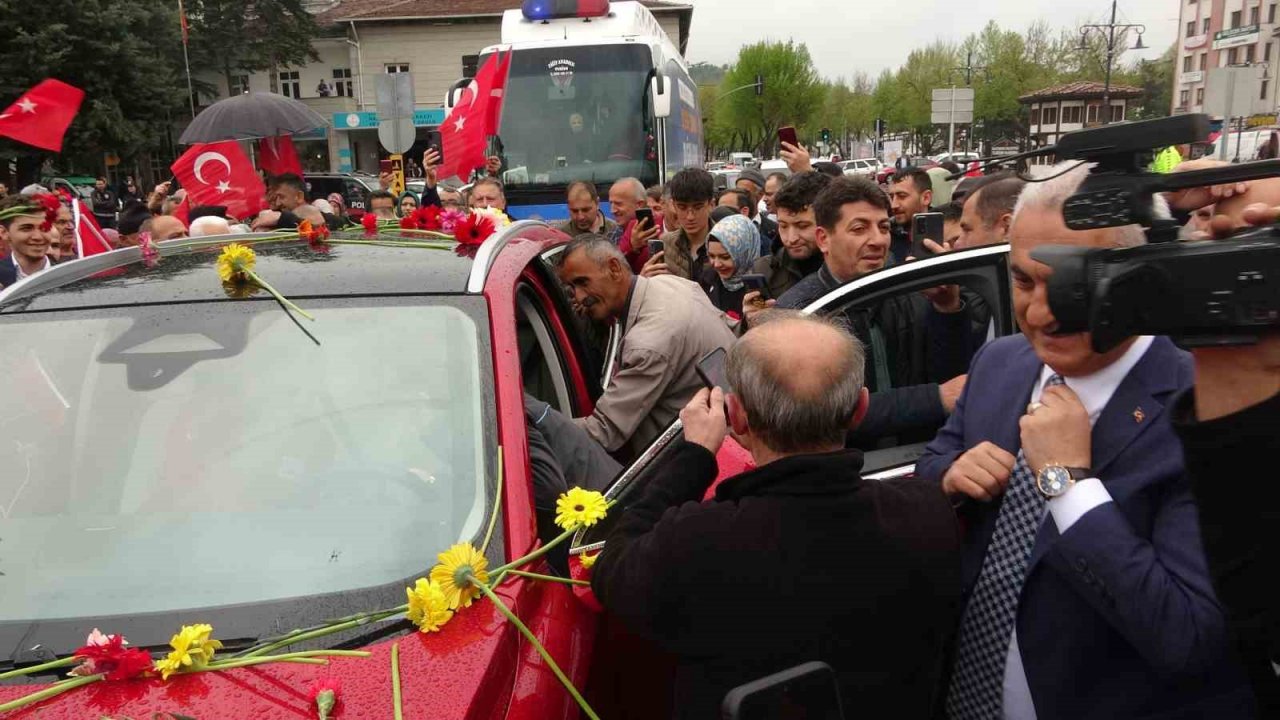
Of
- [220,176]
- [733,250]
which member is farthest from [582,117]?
[733,250]

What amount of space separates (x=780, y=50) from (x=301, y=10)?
46.8 metres

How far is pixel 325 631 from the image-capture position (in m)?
1.75

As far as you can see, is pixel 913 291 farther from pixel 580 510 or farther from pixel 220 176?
pixel 220 176

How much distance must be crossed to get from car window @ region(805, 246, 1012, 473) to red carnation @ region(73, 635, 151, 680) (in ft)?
6.22

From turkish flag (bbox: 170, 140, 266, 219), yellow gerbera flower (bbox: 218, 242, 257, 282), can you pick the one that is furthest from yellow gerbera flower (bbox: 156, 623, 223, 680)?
turkish flag (bbox: 170, 140, 266, 219)

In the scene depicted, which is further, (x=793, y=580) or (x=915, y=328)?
(x=915, y=328)

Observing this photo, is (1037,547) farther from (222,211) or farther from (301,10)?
(301,10)

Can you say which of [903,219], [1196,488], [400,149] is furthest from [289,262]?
[400,149]

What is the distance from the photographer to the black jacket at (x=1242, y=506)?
107cm

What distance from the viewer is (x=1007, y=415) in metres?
1.99

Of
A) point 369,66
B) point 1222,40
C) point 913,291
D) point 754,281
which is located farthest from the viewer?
point 1222,40

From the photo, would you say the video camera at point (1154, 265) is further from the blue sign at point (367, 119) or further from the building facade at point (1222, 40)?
the building facade at point (1222, 40)

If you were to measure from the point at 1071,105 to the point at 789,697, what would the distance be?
62.1 meters

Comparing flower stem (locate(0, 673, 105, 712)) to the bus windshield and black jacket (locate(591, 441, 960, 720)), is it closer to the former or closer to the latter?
black jacket (locate(591, 441, 960, 720))
